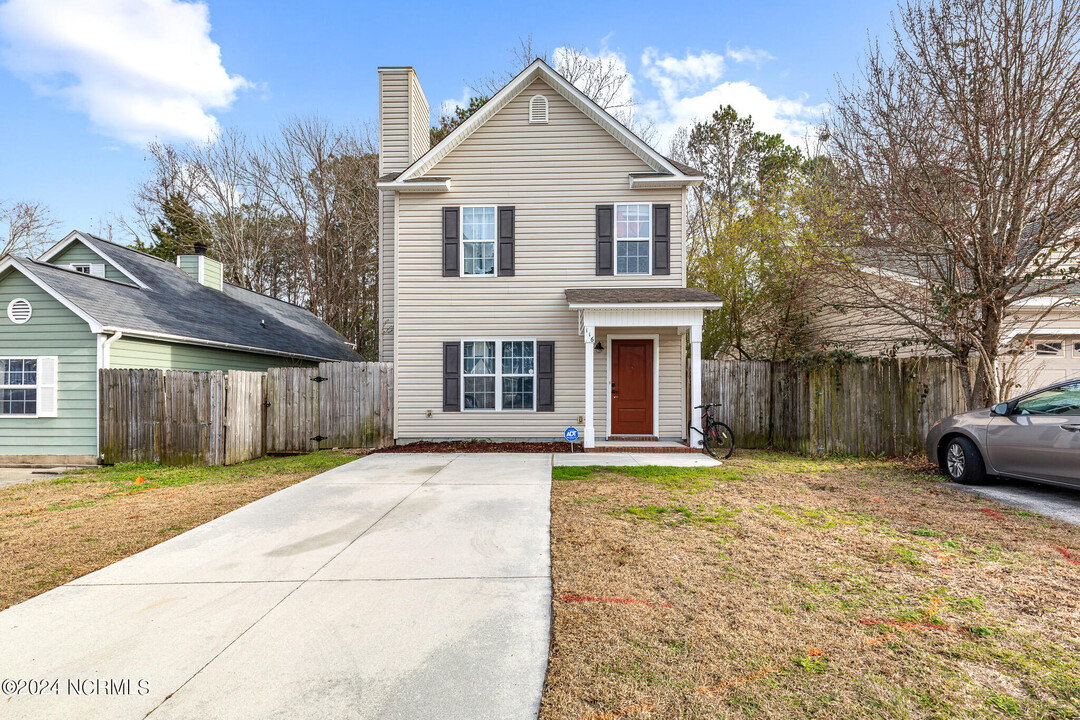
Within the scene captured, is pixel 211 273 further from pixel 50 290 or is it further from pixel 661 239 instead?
pixel 661 239

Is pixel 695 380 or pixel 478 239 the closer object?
pixel 695 380

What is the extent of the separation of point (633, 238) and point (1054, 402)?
7.17 m

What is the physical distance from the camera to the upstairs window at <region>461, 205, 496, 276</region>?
444 inches

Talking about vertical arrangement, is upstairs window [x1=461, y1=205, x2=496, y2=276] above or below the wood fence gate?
above

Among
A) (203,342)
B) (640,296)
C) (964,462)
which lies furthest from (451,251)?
(964,462)

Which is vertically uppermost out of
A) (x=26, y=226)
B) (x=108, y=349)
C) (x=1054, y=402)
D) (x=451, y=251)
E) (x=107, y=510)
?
(x=26, y=226)

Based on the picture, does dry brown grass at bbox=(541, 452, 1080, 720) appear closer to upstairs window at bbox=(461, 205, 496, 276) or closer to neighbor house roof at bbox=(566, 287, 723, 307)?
neighbor house roof at bbox=(566, 287, 723, 307)

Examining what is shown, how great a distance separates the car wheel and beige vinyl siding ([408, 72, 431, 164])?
11906 mm

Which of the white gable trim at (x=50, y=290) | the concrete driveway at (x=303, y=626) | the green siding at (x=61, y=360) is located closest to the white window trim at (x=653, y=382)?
the concrete driveway at (x=303, y=626)

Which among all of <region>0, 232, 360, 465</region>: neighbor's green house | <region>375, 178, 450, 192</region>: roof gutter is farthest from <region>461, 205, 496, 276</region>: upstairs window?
<region>0, 232, 360, 465</region>: neighbor's green house

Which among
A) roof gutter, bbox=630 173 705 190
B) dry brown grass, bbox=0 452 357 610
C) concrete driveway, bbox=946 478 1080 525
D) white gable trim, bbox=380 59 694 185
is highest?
white gable trim, bbox=380 59 694 185

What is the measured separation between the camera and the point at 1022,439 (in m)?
6.19

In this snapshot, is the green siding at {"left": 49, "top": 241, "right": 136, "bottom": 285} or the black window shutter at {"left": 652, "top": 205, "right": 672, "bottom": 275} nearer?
the black window shutter at {"left": 652, "top": 205, "right": 672, "bottom": 275}

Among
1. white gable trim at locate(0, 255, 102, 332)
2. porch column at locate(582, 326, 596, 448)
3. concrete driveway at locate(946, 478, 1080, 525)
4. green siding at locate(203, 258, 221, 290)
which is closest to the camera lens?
concrete driveway at locate(946, 478, 1080, 525)
